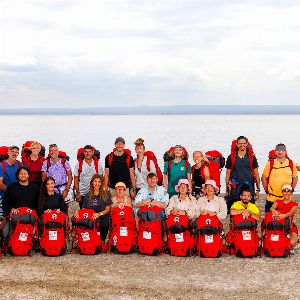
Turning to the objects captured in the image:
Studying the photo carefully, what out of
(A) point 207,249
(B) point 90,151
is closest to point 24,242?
(B) point 90,151

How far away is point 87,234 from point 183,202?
204 cm

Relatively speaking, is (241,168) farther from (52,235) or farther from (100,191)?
(52,235)

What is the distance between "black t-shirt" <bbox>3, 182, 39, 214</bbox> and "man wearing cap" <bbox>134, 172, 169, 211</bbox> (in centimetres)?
215

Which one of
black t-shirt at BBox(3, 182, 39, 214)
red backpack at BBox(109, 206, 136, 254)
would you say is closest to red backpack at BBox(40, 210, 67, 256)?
black t-shirt at BBox(3, 182, 39, 214)

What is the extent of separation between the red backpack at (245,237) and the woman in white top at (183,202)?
36.1 inches

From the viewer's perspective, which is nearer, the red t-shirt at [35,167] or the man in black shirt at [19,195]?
the man in black shirt at [19,195]

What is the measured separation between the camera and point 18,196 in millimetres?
10430

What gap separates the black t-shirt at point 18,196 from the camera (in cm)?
1043

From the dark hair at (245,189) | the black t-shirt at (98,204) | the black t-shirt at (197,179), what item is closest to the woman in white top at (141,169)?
the black t-shirt at (197,179)

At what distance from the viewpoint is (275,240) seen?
404 inches

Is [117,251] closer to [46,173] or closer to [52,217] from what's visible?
[52,217]

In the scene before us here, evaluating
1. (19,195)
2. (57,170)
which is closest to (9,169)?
(19,195)

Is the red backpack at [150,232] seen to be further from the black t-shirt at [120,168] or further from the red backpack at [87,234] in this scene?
the black t-shirt at [120,168]

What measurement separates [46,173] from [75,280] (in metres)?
3.10
